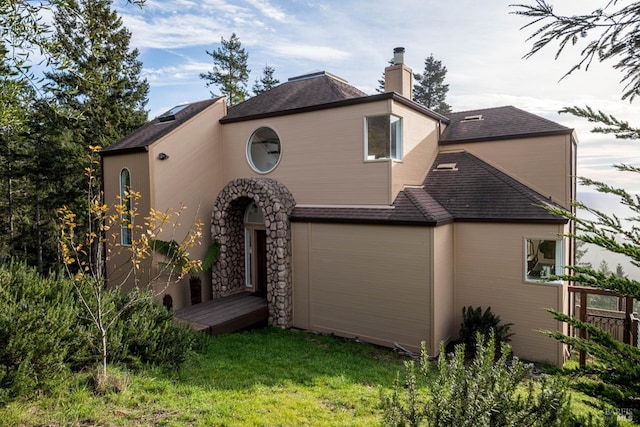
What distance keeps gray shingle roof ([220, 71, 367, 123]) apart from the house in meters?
0.09

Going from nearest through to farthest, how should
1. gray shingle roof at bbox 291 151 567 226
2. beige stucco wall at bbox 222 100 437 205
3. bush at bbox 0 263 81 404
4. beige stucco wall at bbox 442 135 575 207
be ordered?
bush at bbox 0 263 81 404 → gray shingle roof at bbox 291 151 567 226 → beige stucco wall at bbox 222 100 437 205 → beige stucco wall at bbox 442 135 575 207

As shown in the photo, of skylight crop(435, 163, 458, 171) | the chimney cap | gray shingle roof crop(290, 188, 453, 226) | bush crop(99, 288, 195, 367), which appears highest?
the chimney cap

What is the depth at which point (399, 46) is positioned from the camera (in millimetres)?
11953

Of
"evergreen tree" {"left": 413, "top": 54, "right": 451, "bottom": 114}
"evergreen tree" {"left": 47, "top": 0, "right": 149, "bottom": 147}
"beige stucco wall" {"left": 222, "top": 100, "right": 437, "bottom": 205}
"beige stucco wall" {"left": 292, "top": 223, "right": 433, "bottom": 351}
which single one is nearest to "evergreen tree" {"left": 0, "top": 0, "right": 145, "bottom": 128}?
"beige stucco wall" {"left": 222, "top": 100, "right": 437, "bottom": 205}

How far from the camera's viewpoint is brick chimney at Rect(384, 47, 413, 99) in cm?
1165

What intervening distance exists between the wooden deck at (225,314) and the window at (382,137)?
5262 millimetres

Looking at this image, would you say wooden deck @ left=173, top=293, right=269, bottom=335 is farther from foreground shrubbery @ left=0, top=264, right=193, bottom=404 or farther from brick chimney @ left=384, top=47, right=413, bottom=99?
brick chimney @ left=384, top=47, right=413, bottom=99

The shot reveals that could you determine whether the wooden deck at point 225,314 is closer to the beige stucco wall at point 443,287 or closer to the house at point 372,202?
the house at point 372,202

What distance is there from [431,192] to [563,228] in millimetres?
3357

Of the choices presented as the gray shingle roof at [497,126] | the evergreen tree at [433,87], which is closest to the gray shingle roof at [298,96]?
the gray shingle roof at [497,126]

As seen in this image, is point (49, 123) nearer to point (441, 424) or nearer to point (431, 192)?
point (431, 192)

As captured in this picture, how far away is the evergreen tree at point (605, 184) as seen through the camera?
2.41 meters

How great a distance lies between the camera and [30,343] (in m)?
4.29

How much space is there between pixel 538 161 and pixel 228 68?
2350 cm
